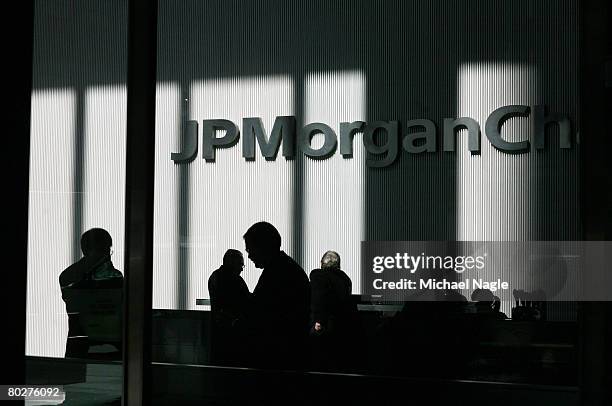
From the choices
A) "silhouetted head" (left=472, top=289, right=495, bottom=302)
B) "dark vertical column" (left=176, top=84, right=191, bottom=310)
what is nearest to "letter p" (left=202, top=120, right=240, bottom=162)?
"dark vertical column" (left=176, top=84, right=191, bottom=310)

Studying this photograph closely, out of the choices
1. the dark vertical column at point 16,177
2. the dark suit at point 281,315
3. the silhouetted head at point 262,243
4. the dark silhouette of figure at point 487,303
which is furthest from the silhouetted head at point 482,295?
the dark vertical column at point 16,177

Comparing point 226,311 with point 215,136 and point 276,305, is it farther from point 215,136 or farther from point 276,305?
point 215,136

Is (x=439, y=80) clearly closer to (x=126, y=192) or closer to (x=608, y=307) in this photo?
(x=608, y=307)

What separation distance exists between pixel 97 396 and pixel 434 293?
2323 mm

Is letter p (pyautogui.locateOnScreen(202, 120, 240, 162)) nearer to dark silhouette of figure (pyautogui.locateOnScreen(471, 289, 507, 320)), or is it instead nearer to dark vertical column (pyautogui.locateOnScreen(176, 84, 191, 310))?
dark vertical column (pyautogui.locateOnScreen(176, 84, 191, 310))

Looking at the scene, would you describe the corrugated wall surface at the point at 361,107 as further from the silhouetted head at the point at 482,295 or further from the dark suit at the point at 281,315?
the silhouetted head at the point at 482,295

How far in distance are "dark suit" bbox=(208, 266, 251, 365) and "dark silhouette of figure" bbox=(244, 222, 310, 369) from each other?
0.27 feet

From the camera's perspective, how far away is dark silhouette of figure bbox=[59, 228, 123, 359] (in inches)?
222

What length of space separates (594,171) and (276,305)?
74.2 inches

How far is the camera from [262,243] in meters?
5.09

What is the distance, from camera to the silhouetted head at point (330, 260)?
16.1 ft

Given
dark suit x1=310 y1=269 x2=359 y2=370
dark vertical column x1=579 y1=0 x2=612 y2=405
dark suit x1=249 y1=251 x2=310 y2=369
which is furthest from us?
dark suit x1=249 y1=251 x2=310 y2=369

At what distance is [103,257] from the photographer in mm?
5695

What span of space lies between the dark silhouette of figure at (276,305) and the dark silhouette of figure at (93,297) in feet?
3.25
